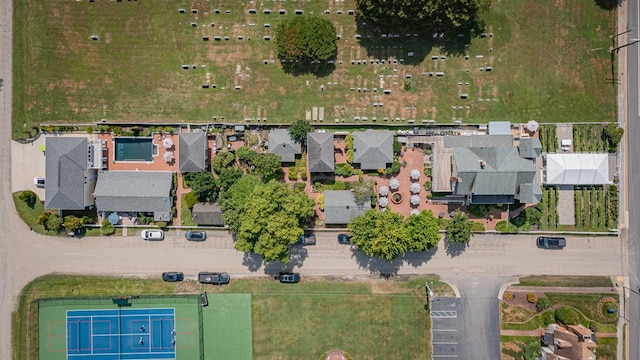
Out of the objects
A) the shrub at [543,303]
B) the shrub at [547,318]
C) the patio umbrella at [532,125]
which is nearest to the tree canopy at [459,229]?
the shrub at [543,303]

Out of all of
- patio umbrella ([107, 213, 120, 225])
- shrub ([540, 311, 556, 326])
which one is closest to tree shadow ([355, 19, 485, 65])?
shrub ([540, 311, 556, 326])

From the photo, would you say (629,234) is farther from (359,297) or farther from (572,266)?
(359,297)

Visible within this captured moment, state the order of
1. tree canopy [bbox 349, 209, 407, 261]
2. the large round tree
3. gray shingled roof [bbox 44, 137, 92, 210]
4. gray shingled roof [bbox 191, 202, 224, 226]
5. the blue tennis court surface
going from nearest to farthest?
tree canopy [bbox 349, 209, 407, 261], the large round tree, gray shingled roof [bbox 44, 137, 92, 210], gray shingled roof [bbox 191, 202, 224, 226], the blue tennis court surface

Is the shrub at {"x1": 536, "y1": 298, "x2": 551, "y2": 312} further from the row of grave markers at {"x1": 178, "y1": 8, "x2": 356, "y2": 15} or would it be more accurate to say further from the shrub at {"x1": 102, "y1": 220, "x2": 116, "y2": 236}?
the shrub at {"x1": 102, "y1": 220, "x2": 116, "y2": 236}

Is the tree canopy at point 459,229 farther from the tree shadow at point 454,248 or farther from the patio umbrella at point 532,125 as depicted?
the patio umbrella at point 532,125

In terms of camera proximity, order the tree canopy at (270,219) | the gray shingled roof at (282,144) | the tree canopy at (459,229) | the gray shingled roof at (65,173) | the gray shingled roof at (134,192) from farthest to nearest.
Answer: the gray shingled roof at (282,144)
the gray shingled roof at (134,192)
the tree canopy at (459,229)
the gray shingled roof at (65,173)
the tree canopy at (270,219)

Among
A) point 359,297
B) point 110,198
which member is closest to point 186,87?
point 110,198

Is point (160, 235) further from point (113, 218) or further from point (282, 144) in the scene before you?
point (282, 144)
